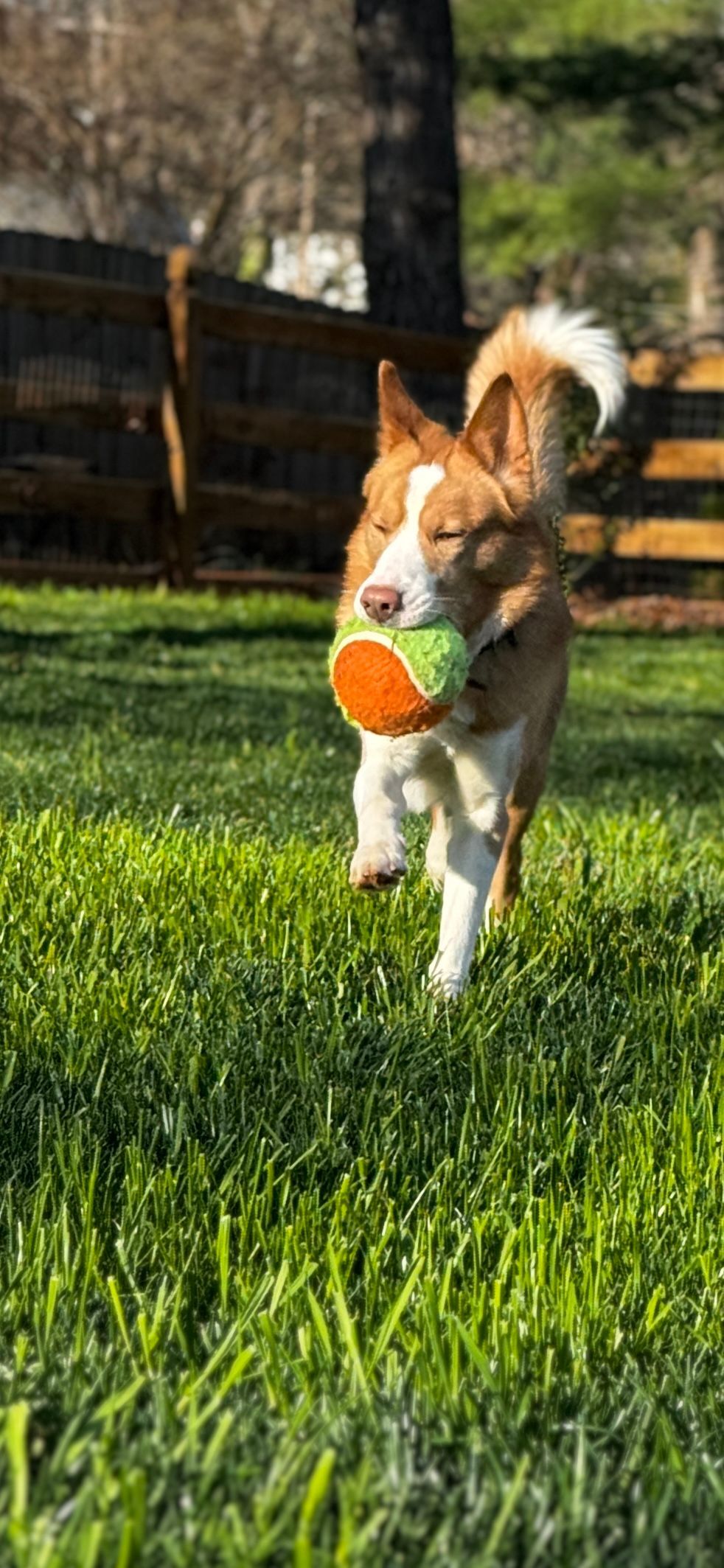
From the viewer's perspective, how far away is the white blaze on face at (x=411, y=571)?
3805 mm

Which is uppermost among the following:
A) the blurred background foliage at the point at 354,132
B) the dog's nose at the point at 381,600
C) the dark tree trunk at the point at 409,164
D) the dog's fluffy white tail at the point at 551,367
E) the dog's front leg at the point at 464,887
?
the blurred background foliage at the point at 354,132

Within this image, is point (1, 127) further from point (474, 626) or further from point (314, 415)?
point (474, 626)

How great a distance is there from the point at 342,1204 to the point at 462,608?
1651 mm

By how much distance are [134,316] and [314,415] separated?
1.91 metres

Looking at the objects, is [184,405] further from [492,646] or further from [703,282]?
[703,282]

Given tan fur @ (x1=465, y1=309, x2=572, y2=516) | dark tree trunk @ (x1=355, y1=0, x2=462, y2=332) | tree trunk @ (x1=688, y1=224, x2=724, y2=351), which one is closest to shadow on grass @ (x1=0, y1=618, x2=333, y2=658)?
dark tree trunk @ (x1=355, y1=0, x2=462, y2=332)

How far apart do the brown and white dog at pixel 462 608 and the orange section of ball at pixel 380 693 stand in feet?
0.32

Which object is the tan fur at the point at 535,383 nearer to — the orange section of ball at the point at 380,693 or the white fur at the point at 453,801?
the white fur at the point at 453,801

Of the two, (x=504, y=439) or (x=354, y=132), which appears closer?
(x=504, y=439)

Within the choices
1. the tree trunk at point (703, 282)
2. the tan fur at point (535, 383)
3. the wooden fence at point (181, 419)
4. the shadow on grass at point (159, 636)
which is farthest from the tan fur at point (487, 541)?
the tree trunk at point (703, 282)

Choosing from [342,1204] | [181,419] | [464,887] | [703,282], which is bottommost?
[342,1204]

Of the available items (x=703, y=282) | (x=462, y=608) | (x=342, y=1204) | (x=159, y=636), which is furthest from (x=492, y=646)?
(x=703, y=282)

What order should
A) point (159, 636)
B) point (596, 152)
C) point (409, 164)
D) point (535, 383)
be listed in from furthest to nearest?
point (596, 152) < point (409, 164) < point (159, 636) < point (535, 383)

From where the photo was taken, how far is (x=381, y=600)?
378 cm
